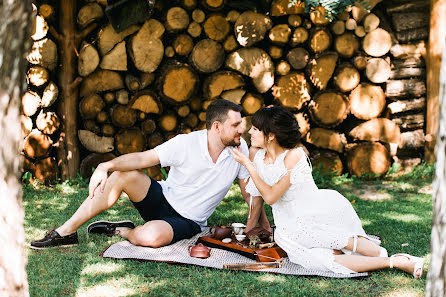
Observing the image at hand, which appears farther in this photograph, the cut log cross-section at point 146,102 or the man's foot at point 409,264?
the cut log cross-section at point 146,102

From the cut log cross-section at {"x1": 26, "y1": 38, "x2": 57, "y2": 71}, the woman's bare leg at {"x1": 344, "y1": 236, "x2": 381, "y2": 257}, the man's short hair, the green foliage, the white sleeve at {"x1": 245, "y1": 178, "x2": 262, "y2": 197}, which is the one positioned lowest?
the woman's bare leg at {"x1": 344, "y1": 236, "x2": 381, "y2": 257}

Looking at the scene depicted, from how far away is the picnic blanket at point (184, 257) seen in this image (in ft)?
10.2

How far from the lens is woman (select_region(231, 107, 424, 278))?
3113 millimetres

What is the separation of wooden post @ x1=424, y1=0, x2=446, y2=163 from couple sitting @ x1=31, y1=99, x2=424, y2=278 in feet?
10.3

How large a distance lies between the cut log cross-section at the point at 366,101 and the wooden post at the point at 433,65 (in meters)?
0.66

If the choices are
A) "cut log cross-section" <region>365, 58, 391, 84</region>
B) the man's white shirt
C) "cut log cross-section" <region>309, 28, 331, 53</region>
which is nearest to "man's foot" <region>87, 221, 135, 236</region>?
the man's white shirt

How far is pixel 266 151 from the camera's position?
362cm

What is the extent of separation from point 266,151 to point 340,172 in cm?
278

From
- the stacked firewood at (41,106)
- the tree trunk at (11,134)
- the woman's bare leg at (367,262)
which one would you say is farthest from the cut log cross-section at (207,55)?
the tree trunk at (11,134)

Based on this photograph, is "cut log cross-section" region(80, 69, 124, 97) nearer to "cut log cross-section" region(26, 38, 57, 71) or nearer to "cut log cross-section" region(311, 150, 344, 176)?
"cut log cross-section" region(26, 38, 57, 71)

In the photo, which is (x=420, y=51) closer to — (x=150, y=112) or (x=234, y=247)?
(x=150, y=112)

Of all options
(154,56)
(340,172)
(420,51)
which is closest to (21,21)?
(154,56)

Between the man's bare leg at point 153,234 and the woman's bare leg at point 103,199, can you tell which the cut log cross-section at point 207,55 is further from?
the man's bare leg at point 153,234

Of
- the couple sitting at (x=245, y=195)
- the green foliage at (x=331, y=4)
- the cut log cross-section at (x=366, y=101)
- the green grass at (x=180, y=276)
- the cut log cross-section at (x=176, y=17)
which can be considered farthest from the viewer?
the cut log cross-section at (x=366, y=101)
